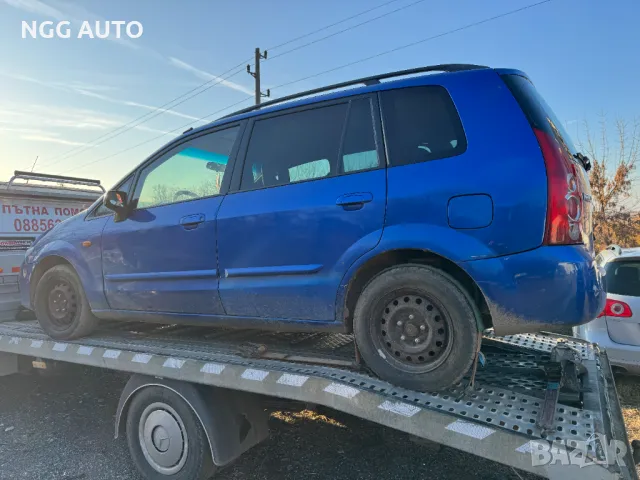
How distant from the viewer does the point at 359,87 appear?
291cm

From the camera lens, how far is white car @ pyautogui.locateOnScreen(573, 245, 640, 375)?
4.30 metres

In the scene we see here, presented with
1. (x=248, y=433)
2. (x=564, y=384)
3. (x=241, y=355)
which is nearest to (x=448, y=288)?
(x=564, y=384)

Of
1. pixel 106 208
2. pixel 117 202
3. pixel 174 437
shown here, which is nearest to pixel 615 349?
pixel 174 437

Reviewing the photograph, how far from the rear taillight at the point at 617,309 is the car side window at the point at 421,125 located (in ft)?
9.98

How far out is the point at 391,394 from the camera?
2395 millimetres

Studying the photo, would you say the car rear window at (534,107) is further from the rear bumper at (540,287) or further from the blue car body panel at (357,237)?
the rear bumper at (540,287)

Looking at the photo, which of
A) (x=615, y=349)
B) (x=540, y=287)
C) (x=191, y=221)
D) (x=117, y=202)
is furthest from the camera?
(x=615, y=349)

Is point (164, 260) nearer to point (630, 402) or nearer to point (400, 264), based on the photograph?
point (400, 264)

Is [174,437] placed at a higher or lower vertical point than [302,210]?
lower

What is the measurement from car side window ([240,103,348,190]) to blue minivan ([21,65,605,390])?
0.03 ft

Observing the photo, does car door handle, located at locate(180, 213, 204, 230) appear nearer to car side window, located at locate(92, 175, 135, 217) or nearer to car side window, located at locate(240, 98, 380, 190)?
car side window, located at locate(240, 98, 380, 190)

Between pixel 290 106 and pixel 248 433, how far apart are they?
2.17 m

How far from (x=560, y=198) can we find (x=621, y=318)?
2.86 meters

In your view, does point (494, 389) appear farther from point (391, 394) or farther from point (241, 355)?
point (241, 355)
